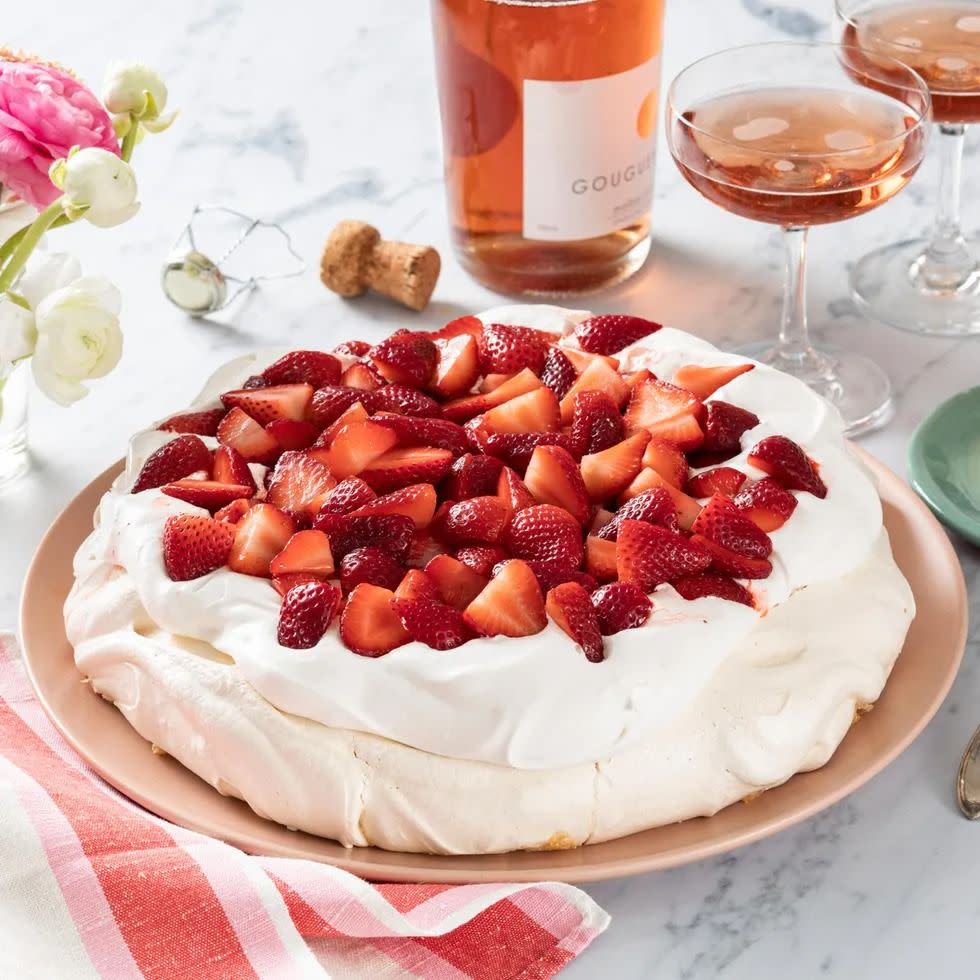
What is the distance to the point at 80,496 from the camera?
1.87 metres

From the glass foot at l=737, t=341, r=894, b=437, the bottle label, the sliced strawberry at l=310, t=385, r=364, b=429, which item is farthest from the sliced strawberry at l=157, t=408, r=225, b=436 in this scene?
the glass foot at l=737, t=341, r=894, b=437

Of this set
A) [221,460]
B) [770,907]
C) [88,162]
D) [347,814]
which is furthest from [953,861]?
[88,162]

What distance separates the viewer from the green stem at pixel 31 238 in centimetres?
150

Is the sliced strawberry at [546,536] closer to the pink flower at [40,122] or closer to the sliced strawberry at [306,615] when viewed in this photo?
the sliced strawberry at [306,615]

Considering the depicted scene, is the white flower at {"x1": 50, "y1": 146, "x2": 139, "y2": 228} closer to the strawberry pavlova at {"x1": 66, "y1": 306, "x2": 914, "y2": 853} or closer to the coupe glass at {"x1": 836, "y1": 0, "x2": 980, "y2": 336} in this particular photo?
the strawberry pavlova at {"x1": 66, "y1": 306, "x2": 914, "y2": 853}

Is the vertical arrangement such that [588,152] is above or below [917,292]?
above

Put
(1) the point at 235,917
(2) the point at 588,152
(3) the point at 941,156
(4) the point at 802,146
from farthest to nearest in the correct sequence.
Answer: (3) the point at 941,156, (2) the point at 588,152, (4) the point at 802,146, (1) the point at 235,917

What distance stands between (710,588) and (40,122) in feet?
2.53

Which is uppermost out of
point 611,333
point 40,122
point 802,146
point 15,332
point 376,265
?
point 40,122

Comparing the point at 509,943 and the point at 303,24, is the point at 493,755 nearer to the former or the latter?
the point at 509,943

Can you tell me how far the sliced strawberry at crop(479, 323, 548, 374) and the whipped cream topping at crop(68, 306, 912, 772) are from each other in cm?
31

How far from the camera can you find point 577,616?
1461 mm

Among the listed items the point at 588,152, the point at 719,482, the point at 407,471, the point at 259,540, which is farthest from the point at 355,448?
the point at 588,152

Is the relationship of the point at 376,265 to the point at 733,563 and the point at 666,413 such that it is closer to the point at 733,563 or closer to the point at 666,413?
the point at 666,413
